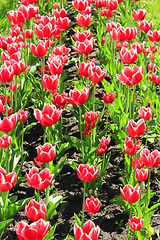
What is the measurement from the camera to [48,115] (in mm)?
2545

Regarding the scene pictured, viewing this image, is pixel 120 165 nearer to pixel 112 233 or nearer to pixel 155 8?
pixel 112 233

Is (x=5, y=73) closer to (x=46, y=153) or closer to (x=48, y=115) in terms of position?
(x=48, y=115)

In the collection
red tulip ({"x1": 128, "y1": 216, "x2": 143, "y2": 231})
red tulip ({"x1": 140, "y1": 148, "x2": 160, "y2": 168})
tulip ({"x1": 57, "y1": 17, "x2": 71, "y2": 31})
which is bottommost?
red tulip ({"x1": 128, "y1": 216, "x2": 143, "y2": 231})

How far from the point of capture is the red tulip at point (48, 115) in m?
2.53

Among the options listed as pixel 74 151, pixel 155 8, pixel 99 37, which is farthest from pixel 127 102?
pixel 155 8

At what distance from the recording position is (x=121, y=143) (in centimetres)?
322

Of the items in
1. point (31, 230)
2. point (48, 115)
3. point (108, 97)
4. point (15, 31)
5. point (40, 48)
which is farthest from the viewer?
point (15, 31)

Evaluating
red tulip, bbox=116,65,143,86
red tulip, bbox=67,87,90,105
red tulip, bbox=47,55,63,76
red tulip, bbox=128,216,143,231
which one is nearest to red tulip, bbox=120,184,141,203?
red tulip, bbox=128,216,143,231

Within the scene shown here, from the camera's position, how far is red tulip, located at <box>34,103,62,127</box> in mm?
2533

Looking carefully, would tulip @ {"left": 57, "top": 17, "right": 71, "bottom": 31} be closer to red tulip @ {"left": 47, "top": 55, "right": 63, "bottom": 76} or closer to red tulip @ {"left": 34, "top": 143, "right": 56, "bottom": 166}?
red tulip @ {"left": 47, "top": 55, "right": 63, "bottom": 76}

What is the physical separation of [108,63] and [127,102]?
96 centimetres

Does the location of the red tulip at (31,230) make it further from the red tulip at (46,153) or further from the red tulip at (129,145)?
the red tulip at (129,145)

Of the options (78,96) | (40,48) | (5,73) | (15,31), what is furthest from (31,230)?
(15,31)

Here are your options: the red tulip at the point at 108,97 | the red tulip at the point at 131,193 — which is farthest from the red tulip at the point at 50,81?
the red tulip at the point at 131,193
